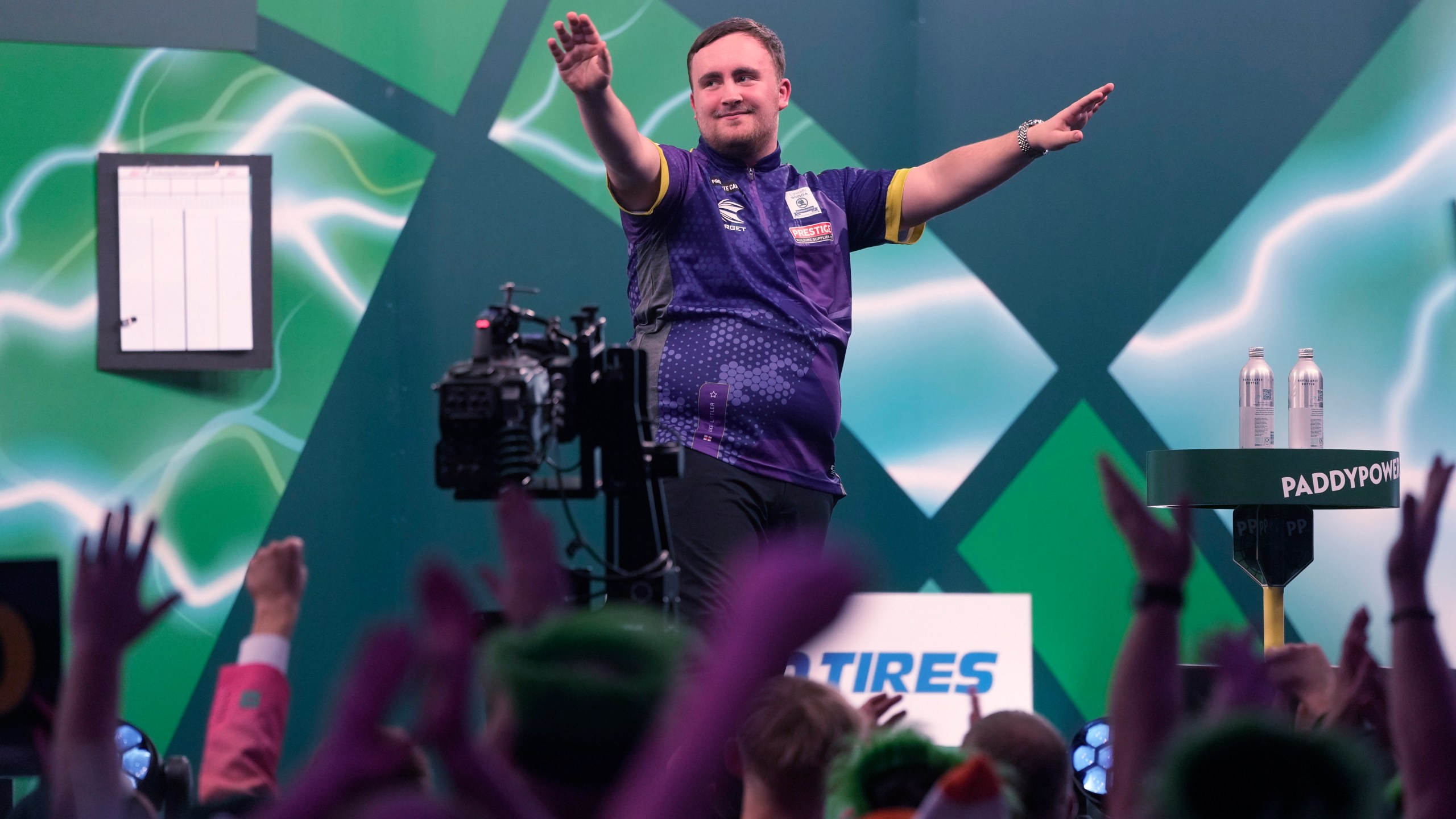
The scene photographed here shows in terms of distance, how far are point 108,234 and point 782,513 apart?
222 centimetres

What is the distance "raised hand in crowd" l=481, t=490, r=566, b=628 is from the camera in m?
0.82

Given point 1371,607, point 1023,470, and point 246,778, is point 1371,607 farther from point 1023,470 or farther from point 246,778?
point 246,778

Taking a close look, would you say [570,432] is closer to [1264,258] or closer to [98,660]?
[98,660]

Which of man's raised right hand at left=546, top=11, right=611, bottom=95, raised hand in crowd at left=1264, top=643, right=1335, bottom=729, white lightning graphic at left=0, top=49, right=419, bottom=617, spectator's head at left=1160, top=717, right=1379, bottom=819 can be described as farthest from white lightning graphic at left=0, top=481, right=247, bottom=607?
spectator's head at left=1160, top=717, right=1379, bottom=819

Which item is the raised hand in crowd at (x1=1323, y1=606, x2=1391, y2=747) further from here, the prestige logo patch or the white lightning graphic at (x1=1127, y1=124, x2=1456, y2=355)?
the white lightning graphic at (x1=1127, y1=124, x2=1456, y2=355)

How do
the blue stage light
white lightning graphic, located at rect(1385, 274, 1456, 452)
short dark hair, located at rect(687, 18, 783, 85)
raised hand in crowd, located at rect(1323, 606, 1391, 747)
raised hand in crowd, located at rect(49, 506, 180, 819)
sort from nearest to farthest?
raised hand in crowd, located at rect(49, 506, 180, 819) → raised hand in crowd, located at rect(1323, 606, 1391, 747) → the blue stage light → short dark hair, located at rect(687, 18, 783, 85) → white lightning graphic, located at rect(1385, 274, 1456, 452)

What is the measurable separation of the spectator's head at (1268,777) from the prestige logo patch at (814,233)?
6.87ft

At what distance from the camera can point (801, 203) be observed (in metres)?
2.60

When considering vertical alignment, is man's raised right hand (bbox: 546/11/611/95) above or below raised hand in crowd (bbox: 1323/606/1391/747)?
above

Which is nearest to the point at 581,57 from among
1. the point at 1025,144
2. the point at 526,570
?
the point at 1025,144

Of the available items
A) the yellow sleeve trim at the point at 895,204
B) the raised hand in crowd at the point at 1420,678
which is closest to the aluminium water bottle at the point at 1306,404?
the yellow sleeve trim at the point at 895,204

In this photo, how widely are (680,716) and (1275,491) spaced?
9.71 feet

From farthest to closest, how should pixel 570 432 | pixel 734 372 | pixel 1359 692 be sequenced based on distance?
pixel 734 372 < pixel 570 432 < pixel 1359 692

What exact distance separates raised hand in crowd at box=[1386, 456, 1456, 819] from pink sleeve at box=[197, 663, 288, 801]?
68 centimetres
